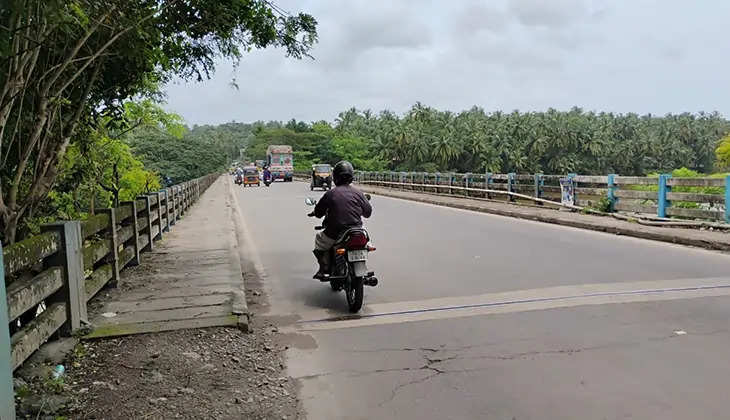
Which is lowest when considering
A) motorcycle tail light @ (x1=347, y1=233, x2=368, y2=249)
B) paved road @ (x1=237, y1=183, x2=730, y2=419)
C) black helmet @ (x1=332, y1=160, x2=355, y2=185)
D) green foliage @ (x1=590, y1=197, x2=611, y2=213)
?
paved road @ (x1=237, y1=183, x2=730, y2=419)

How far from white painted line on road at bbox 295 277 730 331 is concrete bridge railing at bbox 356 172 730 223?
5.96 m

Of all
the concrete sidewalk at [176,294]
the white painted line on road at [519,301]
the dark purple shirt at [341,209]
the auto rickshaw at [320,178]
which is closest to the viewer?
the concrete sidewalk at [176,294]

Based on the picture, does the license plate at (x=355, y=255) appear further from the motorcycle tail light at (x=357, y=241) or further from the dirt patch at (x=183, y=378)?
the dirt patch at (x=183, y=378)

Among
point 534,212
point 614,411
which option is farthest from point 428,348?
point 534,212

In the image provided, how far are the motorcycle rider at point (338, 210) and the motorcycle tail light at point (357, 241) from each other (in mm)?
271

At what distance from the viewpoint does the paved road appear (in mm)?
3836

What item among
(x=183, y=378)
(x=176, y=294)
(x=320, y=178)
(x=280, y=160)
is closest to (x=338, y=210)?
(x=176, y=294)

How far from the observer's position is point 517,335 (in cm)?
527

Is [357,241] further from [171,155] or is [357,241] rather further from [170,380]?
[171,155]

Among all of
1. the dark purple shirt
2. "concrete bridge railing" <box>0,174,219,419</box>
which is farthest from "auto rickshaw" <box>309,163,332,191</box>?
the dark purple shirt

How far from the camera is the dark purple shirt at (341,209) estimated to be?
6680 millimetres

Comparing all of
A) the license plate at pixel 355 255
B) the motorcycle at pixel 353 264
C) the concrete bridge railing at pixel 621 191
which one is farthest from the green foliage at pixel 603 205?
the license plate at pixel 355 255

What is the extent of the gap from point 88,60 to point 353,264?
13.3 ft

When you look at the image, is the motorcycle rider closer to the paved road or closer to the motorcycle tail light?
the motorcycle tail light
